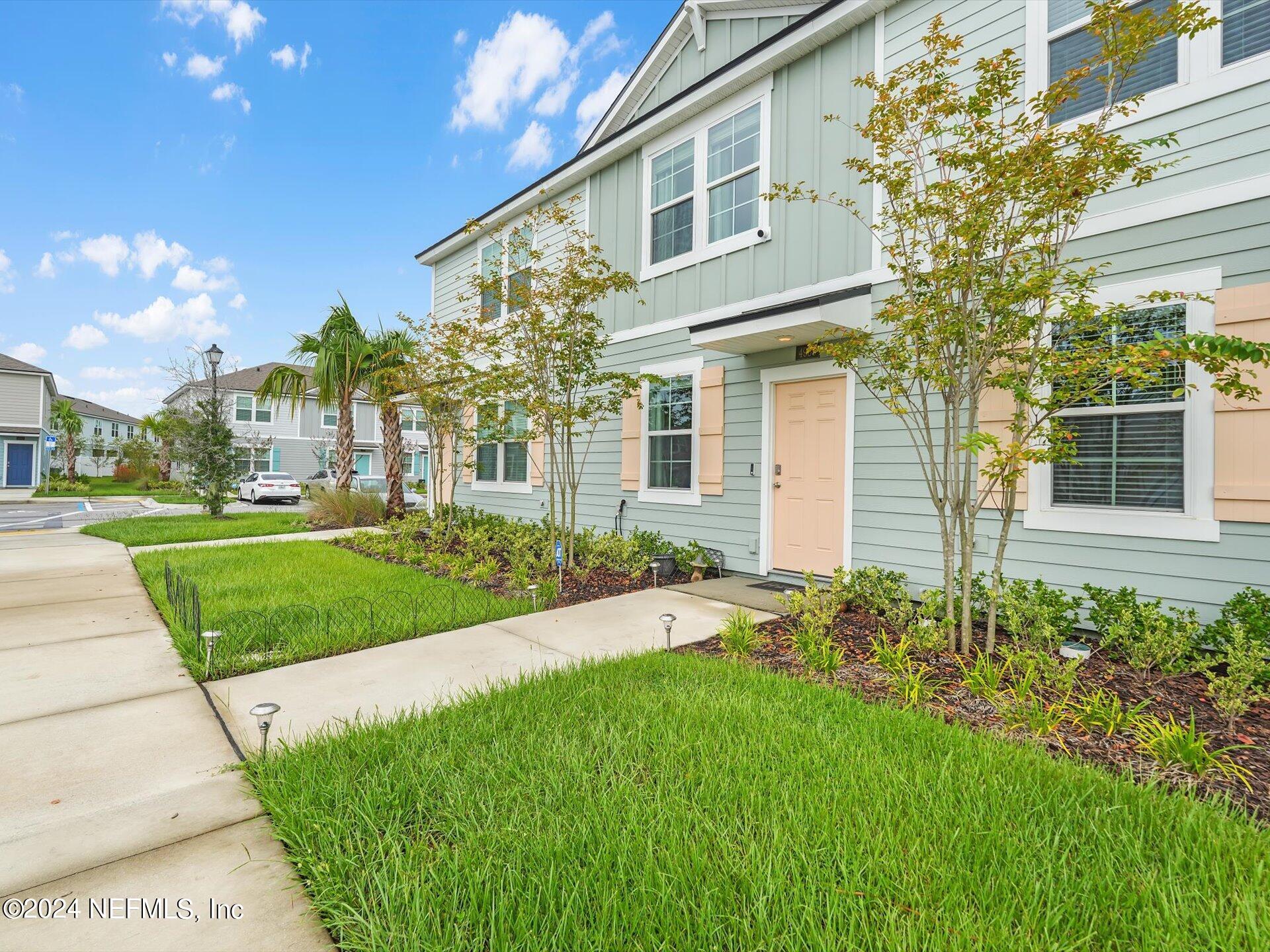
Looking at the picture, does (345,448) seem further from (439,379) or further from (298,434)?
(298,434)

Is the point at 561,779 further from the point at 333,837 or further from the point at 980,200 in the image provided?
the point at 980,200

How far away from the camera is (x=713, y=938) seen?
147cm

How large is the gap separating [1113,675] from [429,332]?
30.9ft

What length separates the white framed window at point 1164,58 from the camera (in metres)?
3.71

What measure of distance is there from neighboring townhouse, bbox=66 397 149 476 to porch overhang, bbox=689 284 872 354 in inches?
1627

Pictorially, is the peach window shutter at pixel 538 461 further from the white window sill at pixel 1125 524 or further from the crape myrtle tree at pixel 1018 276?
the white window sill at pixel 1125 524

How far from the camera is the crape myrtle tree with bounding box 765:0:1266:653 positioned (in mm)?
3242

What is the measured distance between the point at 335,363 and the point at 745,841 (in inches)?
510

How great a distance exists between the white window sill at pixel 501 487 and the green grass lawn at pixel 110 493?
1507 centimetres

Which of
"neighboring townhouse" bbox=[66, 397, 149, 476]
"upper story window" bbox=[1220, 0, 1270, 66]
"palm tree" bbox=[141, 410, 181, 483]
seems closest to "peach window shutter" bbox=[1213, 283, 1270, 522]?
"upper story window" bbox=[1220, 0, 1270, 66]

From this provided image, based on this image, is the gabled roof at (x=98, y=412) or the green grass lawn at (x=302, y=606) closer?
the green grass lawn at (x=302, y=606)

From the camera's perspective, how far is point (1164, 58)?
13.2ft

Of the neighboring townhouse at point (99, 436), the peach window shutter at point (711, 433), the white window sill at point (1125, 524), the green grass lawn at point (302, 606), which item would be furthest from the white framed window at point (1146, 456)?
the neighboring townhouse at point (99, 436)

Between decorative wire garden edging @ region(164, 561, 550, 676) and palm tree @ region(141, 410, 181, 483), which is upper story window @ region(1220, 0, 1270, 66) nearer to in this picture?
decorative wire garden edging @ region(164, 561, 550, 676)
